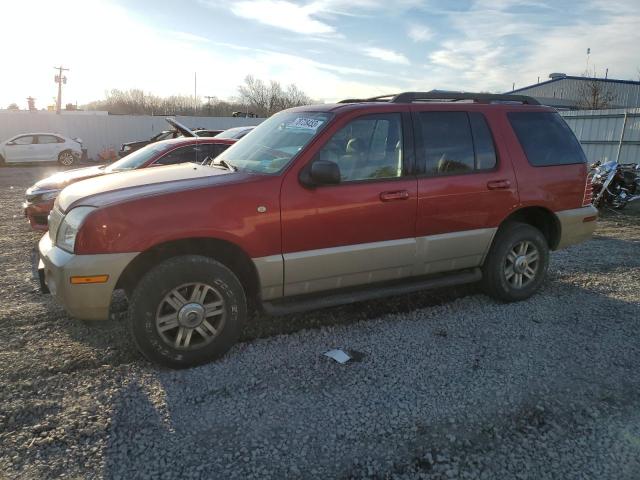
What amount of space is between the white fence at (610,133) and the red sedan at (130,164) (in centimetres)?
1275

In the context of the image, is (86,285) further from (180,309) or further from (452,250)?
(452,250)

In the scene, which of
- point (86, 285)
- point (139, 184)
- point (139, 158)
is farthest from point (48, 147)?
point (86, 285)

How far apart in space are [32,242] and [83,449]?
5.48 m

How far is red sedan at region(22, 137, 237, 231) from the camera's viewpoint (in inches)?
269

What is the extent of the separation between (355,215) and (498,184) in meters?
1.58

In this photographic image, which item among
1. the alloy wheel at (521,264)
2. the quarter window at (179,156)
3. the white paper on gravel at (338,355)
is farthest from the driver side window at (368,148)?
the quarter window at (179,156)

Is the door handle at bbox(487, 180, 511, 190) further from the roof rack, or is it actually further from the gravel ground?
the gravel ground

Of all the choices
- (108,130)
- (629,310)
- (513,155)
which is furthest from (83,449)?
(108,130)

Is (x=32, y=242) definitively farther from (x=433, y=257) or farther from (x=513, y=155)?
(x=513, y=155)

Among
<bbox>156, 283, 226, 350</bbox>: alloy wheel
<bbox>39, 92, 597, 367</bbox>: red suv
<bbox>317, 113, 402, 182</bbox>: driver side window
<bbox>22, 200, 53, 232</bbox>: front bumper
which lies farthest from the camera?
<bbox>22, 200, 53, 232</bbox>: front bumper

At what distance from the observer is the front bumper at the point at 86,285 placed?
315 centimetres

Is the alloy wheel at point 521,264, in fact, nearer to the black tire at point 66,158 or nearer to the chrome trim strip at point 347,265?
the chrome trim strip at point 347,265

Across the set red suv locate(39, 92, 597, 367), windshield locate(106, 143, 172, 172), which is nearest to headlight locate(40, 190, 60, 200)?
windshield locate(106, 143, 172, 172)

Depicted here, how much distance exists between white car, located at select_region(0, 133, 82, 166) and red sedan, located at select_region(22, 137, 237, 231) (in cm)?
1589
